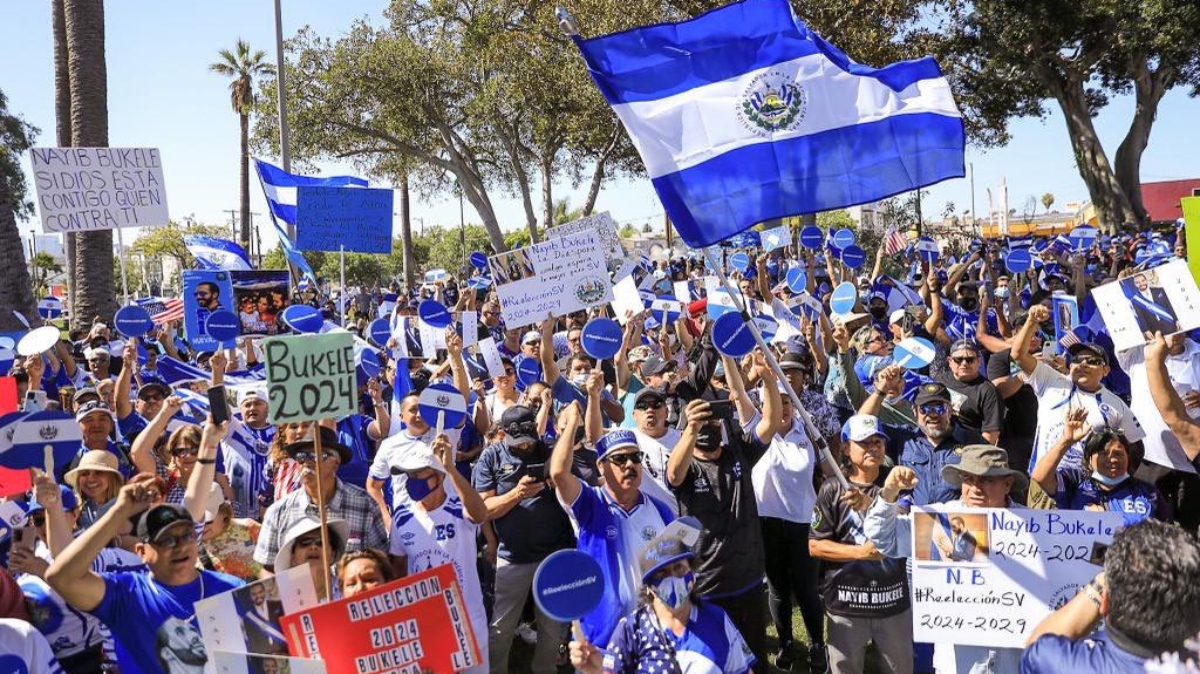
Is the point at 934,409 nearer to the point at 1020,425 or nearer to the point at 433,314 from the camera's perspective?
the point at 1020,425

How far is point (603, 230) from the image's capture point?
1338 cm

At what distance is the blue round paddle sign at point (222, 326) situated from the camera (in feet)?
26.3

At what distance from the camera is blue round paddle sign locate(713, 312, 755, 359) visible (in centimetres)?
546

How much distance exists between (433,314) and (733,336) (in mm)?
4938

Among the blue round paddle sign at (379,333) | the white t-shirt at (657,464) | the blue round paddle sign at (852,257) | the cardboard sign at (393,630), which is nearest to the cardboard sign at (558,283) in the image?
the white t-shirt at (657,464)

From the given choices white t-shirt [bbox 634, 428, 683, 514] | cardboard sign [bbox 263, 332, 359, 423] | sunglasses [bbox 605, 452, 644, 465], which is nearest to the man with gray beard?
white t-shirt [bbox 634, 428, 683, 514]

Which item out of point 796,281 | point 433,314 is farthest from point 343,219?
point 796,281

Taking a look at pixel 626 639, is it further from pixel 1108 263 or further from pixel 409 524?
pixel 1108 263

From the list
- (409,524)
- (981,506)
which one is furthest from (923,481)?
(409,524)

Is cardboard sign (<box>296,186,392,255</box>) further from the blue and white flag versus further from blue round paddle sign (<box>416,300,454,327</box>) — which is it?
blue round paddle sign (<box>416,300,454,327</box>)

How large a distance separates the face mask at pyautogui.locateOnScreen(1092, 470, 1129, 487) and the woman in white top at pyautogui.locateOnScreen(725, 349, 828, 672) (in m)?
1.67

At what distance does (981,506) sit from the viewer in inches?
175

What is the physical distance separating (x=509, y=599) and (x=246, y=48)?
48.8 m

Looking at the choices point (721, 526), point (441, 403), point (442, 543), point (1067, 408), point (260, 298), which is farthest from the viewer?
point (260, 298)
